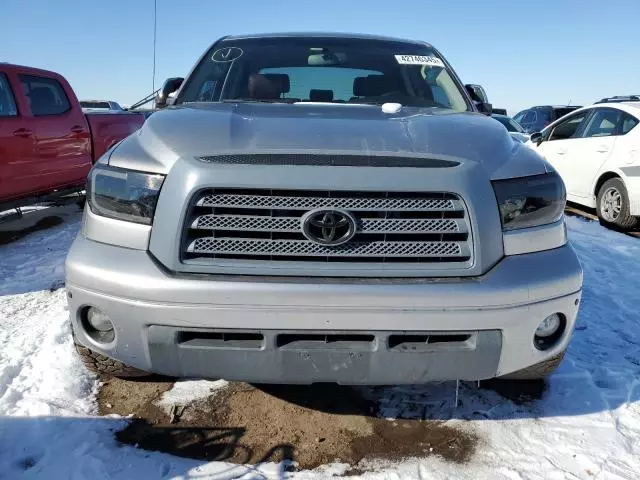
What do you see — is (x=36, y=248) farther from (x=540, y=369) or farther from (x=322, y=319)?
(x=540, y=369)

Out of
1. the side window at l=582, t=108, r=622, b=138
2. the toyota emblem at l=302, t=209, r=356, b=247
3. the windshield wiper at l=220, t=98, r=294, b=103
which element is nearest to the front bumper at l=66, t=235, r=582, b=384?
the toyota emblem at l=302, t=209, r=356, b=247

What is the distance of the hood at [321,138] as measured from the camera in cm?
219

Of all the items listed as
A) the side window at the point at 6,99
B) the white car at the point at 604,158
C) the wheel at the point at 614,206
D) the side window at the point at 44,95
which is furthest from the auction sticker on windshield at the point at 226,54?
the wheel at the point at 614,206

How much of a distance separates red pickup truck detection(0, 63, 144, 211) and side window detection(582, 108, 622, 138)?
22.7 ft

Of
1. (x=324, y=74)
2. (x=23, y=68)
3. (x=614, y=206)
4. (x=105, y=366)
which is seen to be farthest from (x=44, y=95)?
(x=614, y=206)

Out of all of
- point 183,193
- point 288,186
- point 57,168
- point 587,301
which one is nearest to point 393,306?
point 288,186

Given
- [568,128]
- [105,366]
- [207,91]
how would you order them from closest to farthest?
[105,366] → [207,91] → [568,128]

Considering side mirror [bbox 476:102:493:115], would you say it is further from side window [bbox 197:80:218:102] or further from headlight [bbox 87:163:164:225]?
headlight [bbox 87:163:164:225]

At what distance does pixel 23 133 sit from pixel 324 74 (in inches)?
157

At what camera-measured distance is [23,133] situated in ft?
19.6

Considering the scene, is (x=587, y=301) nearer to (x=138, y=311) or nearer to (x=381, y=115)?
(x=381, y=115)

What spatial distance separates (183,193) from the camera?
209 centimetres

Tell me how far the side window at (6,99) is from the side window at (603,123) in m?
7.40

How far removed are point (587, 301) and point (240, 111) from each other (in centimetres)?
301
